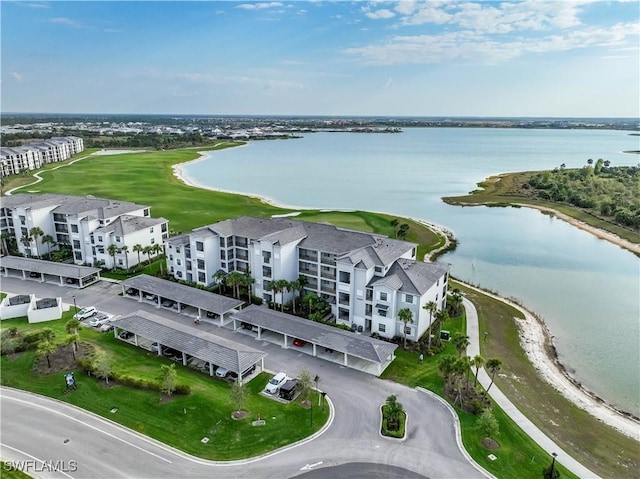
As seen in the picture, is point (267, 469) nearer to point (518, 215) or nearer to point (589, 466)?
point (589, 466)

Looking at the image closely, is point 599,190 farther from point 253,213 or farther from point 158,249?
point 158,249

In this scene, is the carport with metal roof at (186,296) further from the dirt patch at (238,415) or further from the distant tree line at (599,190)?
the distant tree line at (599,190)

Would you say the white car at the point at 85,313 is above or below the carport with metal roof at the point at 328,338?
below

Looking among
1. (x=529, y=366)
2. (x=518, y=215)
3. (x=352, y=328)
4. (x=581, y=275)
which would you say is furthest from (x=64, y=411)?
(x=518, y=215)

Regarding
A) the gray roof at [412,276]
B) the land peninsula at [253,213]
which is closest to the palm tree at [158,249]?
the land peninsula at [253,213]

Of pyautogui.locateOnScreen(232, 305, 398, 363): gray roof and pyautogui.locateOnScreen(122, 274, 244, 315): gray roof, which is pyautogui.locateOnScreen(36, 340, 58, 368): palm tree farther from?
pyautogui.locateOnScreen(232, 305, 398, 363): gray roof

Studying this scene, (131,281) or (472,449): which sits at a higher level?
(131,281)

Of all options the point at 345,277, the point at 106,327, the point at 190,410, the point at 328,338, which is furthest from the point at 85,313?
the point at 345,277
